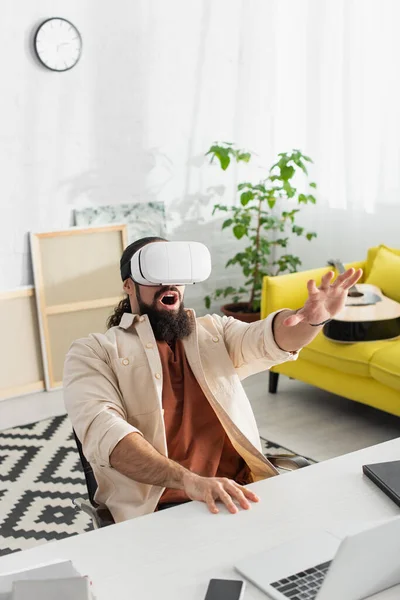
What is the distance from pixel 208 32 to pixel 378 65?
1094 mm

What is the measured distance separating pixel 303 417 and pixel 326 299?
2217 mm

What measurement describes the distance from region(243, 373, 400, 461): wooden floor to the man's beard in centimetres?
161

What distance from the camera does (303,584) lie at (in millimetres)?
1300

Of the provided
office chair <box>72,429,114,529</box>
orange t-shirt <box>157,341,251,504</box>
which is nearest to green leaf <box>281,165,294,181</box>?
orange t-shirt <box>157,341,251,504</box>

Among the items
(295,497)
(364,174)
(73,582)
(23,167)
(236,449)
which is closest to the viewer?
(73,582)

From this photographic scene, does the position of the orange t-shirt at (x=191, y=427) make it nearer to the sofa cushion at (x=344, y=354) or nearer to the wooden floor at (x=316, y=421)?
the wooden floor at (x=316, y=421)

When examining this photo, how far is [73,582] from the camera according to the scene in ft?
3.86

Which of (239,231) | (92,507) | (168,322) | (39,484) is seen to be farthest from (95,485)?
(239,231)

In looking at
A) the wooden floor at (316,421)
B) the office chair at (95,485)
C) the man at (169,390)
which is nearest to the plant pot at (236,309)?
the wooden floor at (316,421)

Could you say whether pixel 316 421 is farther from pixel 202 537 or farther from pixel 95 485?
pixel 202 537

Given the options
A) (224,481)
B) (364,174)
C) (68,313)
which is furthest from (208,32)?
(224,481)

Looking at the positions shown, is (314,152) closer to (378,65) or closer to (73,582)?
(378,65)

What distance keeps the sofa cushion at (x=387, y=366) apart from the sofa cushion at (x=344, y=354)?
4cm

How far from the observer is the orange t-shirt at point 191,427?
2.06 m
